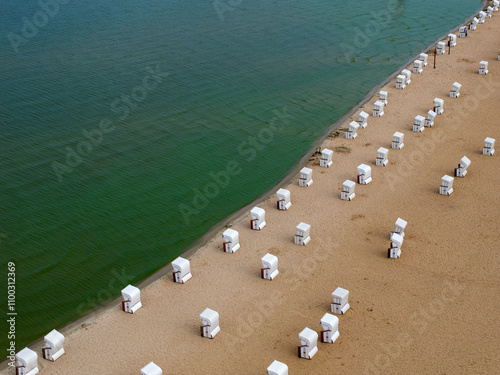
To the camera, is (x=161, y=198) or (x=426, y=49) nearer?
(x=161, y=198)

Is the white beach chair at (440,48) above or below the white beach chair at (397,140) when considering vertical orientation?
above

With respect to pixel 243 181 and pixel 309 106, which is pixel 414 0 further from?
pixel 243 181

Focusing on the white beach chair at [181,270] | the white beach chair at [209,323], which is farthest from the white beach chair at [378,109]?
the white beach chair at [209,323]

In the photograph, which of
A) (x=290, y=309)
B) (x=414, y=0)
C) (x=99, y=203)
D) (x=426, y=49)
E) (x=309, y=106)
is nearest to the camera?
(x=290, y=309)

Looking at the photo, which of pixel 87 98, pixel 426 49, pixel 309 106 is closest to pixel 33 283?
pixel 87 98

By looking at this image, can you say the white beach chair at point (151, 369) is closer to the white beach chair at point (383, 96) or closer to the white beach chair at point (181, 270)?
the white beach chair at point (181, 270)

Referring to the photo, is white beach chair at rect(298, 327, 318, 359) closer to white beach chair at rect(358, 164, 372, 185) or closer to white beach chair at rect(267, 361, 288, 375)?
white beach chair at rect(267, 361, 288, 375)
